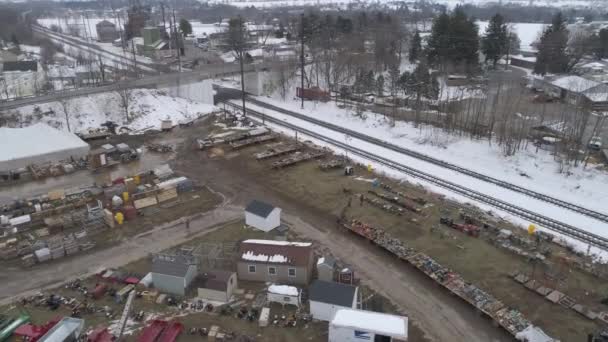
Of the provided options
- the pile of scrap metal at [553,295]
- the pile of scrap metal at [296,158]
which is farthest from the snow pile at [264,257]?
the pile of scrap metal at [296,158]

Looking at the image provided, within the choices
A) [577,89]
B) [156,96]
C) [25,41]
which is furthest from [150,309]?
[25,41]

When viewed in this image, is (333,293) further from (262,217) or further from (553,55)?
(553,55)

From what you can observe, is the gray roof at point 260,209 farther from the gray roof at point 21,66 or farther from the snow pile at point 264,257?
the gray roof at point 21,66

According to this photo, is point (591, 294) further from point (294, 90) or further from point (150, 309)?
point (294, 90)

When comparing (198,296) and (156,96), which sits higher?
(156,96)

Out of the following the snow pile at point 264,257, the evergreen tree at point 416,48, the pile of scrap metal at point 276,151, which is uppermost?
the evergreen tree at point 416,48

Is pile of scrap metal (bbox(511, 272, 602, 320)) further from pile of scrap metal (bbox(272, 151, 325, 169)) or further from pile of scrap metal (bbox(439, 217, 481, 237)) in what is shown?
pile of scrap metal (bbox(272, 151, 325, 169))
